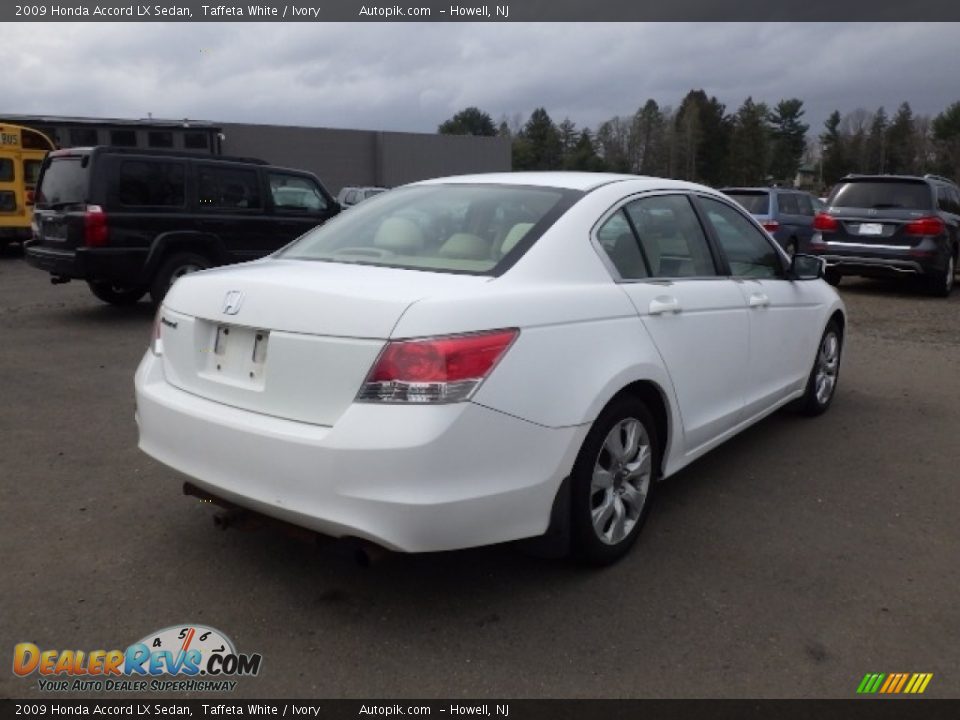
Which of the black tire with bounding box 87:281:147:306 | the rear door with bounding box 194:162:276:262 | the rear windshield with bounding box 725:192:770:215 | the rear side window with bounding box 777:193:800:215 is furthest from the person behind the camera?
the rear side window with bounding box 777:193:800:215

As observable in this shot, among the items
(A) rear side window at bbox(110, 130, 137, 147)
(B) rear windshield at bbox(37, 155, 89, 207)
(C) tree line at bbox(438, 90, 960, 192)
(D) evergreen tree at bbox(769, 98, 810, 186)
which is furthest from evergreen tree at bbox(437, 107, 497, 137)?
(B) rear windshield at bbox(37, 155, 89, 207)

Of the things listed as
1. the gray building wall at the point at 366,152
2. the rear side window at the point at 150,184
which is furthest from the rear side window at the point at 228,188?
the gray building wall at the point at 366,152

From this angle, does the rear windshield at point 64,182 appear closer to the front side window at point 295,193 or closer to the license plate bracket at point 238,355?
the front side window at point 295,193

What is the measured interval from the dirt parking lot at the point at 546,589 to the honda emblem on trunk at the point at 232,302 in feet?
3.61

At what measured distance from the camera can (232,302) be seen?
3094 mm

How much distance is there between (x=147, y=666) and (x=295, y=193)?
8968 mm

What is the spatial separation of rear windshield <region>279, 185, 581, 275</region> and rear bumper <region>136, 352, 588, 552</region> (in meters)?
0.71

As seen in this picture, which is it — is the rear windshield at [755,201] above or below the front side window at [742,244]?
above

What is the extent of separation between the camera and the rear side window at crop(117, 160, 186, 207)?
9.13m

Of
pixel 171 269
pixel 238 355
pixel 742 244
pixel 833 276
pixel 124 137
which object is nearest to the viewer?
pixel 238 355

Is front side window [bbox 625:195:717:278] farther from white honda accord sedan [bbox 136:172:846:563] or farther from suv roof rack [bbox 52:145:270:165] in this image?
suv roof rack [bbox 52:145:270:165]

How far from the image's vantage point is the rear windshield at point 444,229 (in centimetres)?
336

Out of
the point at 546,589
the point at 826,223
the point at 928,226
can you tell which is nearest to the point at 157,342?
the point at 546,589

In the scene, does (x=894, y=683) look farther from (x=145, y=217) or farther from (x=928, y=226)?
(x=928, y=226)
